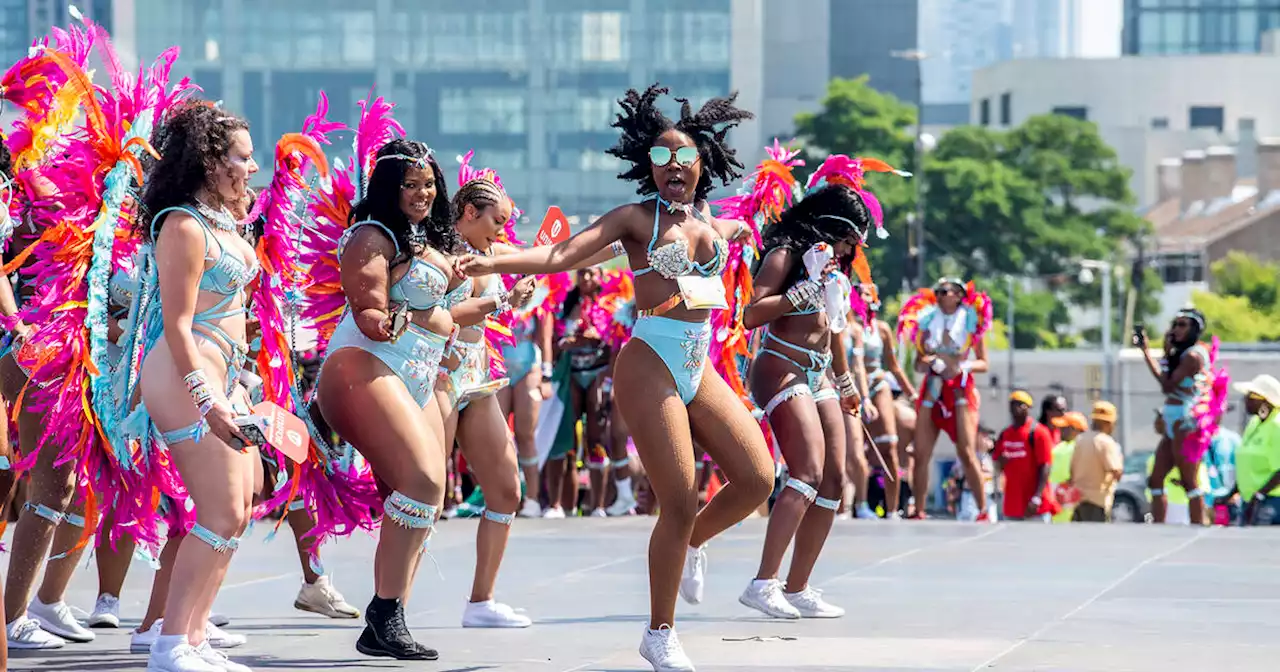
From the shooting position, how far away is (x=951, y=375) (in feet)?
52.9

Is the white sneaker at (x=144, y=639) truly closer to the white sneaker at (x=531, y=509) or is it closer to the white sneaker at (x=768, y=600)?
the white sneaker at (x=768, y=600)

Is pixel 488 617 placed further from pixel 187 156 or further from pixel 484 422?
pixel 187 156

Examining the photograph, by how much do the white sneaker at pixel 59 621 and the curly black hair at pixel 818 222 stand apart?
3.19m

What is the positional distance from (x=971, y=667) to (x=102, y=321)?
3179 millimetres

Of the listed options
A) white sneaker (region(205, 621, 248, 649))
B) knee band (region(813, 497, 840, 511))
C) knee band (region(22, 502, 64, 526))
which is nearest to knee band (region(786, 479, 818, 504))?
knee band (region(813, 497, 840, 511))

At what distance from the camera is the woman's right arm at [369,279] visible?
769 cm

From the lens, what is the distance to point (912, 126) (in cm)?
7650

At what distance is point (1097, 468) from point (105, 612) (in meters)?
11.1

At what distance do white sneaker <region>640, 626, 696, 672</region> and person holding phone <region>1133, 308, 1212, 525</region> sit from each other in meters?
9.03

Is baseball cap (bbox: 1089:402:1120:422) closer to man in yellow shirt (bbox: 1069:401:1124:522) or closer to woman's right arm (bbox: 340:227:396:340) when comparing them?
man in yellow shirt (bbox: 1069:401:1124:522)

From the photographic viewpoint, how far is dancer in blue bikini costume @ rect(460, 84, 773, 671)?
7621mm

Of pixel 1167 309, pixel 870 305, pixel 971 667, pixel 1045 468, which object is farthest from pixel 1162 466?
pixel 1167 309

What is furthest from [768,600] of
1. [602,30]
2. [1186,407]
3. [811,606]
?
[602,30]

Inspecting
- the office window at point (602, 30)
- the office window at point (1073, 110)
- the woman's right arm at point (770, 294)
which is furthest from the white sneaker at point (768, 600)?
the office window at point (1073, 110)
